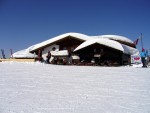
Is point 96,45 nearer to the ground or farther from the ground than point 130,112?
farther from the ground

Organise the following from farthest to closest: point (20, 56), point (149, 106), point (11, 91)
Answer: point (20, 56), point (11, 91), point (149, 106)

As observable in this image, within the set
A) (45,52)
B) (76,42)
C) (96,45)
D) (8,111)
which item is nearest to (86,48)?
(96,45)

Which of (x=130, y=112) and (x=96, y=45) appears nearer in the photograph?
(x=130, y=112)

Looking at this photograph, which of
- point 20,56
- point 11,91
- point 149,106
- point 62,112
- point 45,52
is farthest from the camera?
point 20,56

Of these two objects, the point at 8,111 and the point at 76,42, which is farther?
the point at 76,42

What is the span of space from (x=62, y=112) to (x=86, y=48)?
65.9 ft

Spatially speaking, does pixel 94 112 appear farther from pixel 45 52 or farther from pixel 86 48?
pixel 45 52

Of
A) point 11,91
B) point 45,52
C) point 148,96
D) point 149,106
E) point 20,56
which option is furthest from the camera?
point 20,56

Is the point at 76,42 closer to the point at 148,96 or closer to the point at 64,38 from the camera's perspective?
the point at 64,38

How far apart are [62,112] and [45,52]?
2917cm

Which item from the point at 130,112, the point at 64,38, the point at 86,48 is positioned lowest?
the point at 130,112

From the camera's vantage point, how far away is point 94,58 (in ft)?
74.5

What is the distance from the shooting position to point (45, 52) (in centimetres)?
3231

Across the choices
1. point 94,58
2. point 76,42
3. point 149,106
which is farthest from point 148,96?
point 76,42
